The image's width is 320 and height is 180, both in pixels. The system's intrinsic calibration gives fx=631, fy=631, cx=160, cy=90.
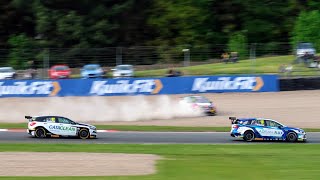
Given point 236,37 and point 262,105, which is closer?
point 262,105

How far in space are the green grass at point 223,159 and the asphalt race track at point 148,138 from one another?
1.67m

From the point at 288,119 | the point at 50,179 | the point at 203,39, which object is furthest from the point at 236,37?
the point at 50,179

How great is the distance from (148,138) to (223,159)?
7.07 m

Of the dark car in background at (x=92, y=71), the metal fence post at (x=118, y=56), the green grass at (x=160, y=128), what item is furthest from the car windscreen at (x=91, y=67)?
the green grass at (x=160, y=128)

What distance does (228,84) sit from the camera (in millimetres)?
39438

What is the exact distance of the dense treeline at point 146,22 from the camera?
6512cm

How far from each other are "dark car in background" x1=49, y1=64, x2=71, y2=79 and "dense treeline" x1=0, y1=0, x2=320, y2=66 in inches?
804

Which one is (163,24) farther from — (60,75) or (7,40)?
(60,75)

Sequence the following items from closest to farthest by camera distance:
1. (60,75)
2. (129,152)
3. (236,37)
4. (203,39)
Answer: (129,152)
(60,75)
(236,37)
(203,39)

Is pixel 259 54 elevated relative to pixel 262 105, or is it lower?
elevated

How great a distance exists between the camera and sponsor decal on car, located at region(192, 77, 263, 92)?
3922 cm

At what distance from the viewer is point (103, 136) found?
26.0m

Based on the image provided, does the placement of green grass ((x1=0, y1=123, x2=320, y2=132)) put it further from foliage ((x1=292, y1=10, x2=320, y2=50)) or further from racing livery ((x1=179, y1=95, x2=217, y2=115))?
foliage ((x1=292, y1=10, x2=320, y2=50))

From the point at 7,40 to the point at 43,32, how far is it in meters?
5.00
